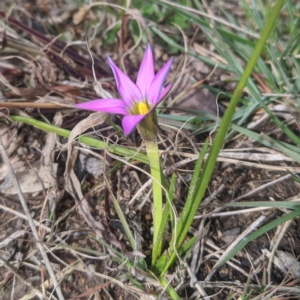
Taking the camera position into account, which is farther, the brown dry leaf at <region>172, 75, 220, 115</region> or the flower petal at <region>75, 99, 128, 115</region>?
the brown dry leaf at <region>172, 75, 220, 115</region>

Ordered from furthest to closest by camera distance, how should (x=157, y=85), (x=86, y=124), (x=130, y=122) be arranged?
(x=86, y=124)
(x=157, y=85)
(x=130, y=122)

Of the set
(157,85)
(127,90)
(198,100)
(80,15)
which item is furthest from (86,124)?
(80,15)

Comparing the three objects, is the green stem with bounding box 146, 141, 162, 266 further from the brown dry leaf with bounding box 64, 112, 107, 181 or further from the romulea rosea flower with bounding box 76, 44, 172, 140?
the brown dry leaf with bounding box 64, 112, 107, 181

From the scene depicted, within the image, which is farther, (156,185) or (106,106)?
(156,185)

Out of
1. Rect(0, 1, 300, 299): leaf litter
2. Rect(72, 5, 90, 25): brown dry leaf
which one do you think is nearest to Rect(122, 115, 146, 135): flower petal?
Rect(0, 1, 300, 299): leaf litter

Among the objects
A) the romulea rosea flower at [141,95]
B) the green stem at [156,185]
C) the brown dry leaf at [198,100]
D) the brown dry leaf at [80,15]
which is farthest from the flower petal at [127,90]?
the brown dry leaf at [80,15]

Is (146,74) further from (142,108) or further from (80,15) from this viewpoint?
(80,15)

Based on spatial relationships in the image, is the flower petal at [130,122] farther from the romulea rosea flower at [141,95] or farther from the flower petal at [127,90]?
the flower petal at [127,90]

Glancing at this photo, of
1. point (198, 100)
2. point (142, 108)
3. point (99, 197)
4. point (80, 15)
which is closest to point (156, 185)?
point (142, 108)

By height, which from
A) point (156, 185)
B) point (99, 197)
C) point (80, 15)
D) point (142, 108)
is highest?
point (142, 108)

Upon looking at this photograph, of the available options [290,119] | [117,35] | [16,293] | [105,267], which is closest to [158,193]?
[105,267]

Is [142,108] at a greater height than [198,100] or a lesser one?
greater

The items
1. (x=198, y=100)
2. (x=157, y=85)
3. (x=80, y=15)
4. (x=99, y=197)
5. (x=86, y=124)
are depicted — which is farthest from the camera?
(x=80, y=15)
